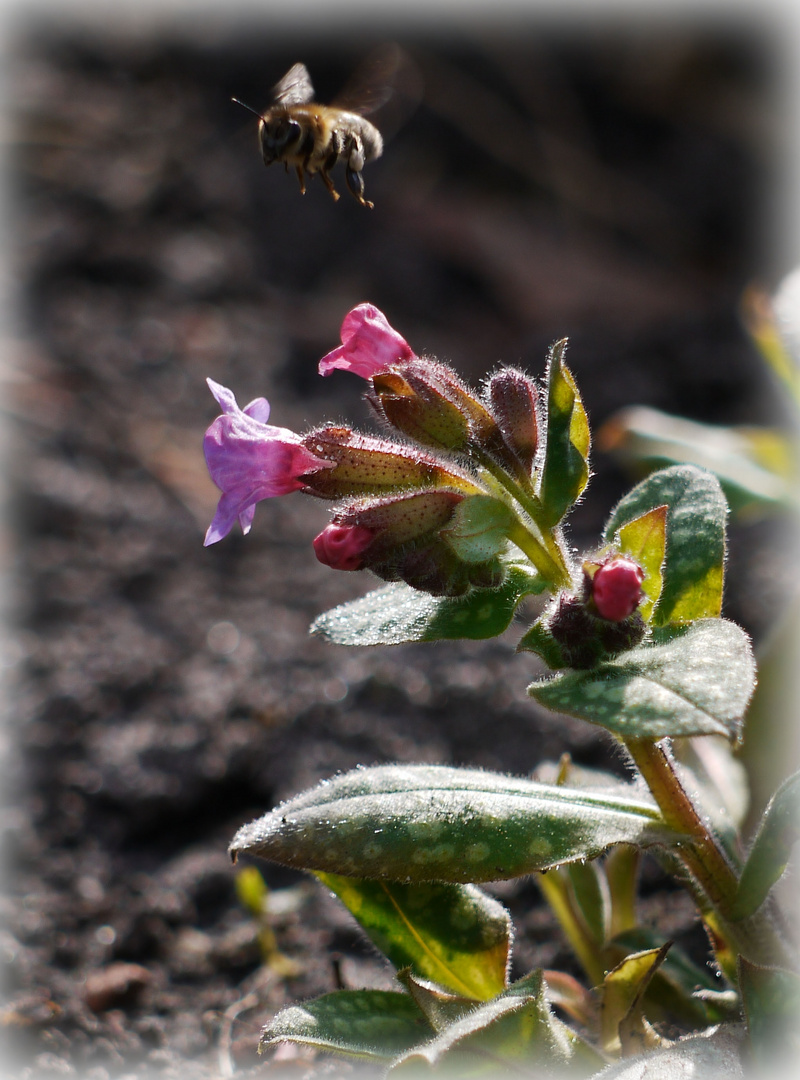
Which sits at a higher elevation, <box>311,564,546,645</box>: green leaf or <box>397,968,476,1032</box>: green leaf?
<box>311,564,546,645</box>: green leaf

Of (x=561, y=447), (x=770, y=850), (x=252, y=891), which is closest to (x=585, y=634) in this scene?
(x=561, y=447)

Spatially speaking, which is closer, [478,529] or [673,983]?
[478,529]

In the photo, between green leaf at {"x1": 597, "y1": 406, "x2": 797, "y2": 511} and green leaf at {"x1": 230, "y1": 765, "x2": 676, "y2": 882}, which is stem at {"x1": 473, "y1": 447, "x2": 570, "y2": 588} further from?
green leaf at {"x1": 597, "y1": 406, "x2": 797, "y2": 511}

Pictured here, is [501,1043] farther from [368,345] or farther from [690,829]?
[368,345]

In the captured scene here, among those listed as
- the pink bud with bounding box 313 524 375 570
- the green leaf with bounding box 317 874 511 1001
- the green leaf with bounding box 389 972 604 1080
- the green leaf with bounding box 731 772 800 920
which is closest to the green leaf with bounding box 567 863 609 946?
the green leaf with bounding box 317 874 511 1001

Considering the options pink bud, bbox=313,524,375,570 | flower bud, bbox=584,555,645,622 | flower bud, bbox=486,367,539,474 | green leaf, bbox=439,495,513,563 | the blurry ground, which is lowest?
the blurry ground

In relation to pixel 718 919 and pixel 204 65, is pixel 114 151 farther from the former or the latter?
pixel 718 919

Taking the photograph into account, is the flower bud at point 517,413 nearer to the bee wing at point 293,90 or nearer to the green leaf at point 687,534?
the green leaf at point 687,534

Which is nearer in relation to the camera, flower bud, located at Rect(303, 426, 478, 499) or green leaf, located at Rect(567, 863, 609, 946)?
flower bud, located at Rect(303, 426, 478, 499)
